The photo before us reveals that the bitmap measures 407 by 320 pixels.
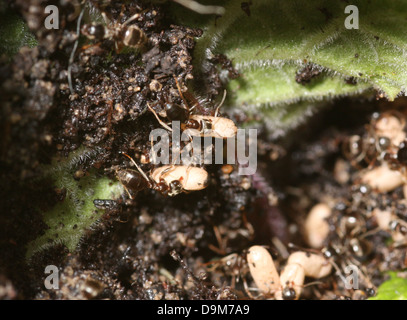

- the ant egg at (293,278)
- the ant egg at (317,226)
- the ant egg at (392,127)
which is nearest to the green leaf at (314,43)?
the ant egg at (392,127)

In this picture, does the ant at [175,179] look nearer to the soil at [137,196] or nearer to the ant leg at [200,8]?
the soil at [137,196]

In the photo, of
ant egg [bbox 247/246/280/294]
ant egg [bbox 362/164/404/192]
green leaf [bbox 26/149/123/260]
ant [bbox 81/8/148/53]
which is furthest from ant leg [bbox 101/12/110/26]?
ant egg [bbox 362/164/404/192]

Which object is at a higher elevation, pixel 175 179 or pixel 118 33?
pixel 118 33

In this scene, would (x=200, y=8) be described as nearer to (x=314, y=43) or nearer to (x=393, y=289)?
(x=314, y=43)

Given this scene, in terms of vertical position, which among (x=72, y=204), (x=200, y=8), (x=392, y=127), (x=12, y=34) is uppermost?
(x=200, y=8)

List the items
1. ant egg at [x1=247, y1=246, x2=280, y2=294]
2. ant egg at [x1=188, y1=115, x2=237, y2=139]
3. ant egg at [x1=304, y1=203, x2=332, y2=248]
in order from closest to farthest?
ant egg at [x1=188, y1=115, x2=237, y2=139], ant egg at [x1=247, y1=246, x2=280, y2=294], ant egg at [x1=304, y1=203, x2=332, y2=248]

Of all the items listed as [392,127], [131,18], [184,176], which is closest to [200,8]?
[131,18]

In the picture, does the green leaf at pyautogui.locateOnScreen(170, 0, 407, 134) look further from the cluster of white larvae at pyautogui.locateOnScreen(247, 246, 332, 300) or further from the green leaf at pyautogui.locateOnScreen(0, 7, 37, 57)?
the cluster of white larvae at pyautogui.locateOnScreen(247, 246, 332, 300)
